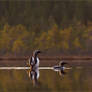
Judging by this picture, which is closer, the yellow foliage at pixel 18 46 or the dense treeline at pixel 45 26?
the yellow foliage at pixel 18 46

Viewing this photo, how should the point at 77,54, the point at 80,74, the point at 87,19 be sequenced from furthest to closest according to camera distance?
the point at 87,19, the point at 77,54, the point at 80,74

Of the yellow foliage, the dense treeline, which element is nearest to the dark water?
the yellow foliage

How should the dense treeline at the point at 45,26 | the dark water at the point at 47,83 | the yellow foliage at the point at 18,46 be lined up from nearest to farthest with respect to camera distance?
the dark water at the point at 47,83
the yellow foliage at the point at 18,46
the dense treeline at the point at 45,26

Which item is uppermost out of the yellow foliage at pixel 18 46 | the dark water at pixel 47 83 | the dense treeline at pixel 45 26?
the dense treeline at pixel 45 26

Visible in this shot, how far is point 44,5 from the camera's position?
104 ft

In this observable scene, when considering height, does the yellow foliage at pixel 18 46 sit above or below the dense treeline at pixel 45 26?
below

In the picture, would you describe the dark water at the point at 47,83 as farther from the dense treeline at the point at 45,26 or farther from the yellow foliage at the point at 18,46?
the dense treeline at the point at 45,26

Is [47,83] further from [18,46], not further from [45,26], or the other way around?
[45,26]

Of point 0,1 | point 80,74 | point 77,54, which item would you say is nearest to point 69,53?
point 77,54

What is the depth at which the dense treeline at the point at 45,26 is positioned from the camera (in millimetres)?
29750

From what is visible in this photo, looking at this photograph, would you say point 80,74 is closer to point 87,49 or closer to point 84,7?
point 87,49

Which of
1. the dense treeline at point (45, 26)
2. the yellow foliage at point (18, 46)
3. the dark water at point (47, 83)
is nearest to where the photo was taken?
the dark water at point (47, 83)

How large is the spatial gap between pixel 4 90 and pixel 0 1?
867 inches

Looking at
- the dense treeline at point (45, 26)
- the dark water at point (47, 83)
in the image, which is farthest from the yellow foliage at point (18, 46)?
the dark water at point (47, 83)
